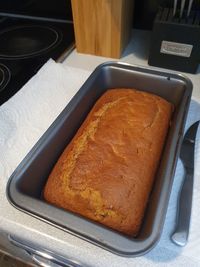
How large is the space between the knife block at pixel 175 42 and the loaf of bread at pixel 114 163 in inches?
8.0

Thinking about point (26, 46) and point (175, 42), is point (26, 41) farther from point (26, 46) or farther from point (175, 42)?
point (175, 42)

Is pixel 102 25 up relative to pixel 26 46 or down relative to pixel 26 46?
up

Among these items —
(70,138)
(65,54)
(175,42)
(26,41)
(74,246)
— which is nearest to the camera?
(74,246)

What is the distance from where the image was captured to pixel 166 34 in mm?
699

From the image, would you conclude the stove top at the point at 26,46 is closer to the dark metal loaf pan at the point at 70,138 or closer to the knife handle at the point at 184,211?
the dark metal loaf pan at the point at 70,138

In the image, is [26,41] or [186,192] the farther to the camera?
[26,41]

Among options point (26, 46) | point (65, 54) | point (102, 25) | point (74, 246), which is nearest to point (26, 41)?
point (26, 46)

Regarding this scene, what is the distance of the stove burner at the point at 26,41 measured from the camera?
90 cm

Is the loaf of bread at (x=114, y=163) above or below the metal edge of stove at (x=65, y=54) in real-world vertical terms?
above

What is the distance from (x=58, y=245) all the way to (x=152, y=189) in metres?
0.21

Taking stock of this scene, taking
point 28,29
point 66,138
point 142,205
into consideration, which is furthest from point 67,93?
point 28,29

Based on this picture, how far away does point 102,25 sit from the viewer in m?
0.78

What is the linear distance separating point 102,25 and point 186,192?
0.57m

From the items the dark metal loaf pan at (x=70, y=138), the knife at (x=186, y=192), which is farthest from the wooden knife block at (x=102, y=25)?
the knife at (x=186, y=192)
